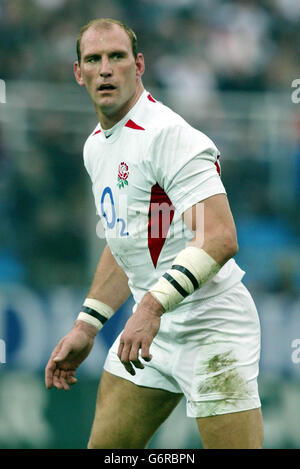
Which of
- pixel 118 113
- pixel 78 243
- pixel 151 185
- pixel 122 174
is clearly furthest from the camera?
pixel 78 243

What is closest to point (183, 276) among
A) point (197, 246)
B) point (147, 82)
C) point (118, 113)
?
point (197, 246)

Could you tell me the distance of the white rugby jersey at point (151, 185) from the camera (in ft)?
12.5

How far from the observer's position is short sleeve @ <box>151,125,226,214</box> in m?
3.78

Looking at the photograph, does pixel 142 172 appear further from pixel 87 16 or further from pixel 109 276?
pixel 87 16

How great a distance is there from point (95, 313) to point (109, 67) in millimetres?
1308

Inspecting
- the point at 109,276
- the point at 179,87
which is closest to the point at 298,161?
the point at 179,87

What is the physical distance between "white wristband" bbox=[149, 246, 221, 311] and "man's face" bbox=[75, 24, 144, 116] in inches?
34.9

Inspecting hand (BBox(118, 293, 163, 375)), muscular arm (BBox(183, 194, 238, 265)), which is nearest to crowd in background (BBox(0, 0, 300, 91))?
muscular arm (BBox(183, 194, 238, 265))

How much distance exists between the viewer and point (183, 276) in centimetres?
372

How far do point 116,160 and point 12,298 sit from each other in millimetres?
3535

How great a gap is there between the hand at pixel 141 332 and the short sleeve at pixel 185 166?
18.4 inches

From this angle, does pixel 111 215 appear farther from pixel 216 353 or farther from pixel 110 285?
pixel 216 353

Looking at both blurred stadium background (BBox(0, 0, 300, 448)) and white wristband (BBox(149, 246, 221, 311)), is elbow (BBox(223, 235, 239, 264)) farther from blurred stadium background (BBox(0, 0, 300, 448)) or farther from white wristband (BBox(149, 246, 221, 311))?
blurred stadium background (BBox(0, 0, 300, 448))

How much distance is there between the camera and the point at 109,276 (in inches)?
184
